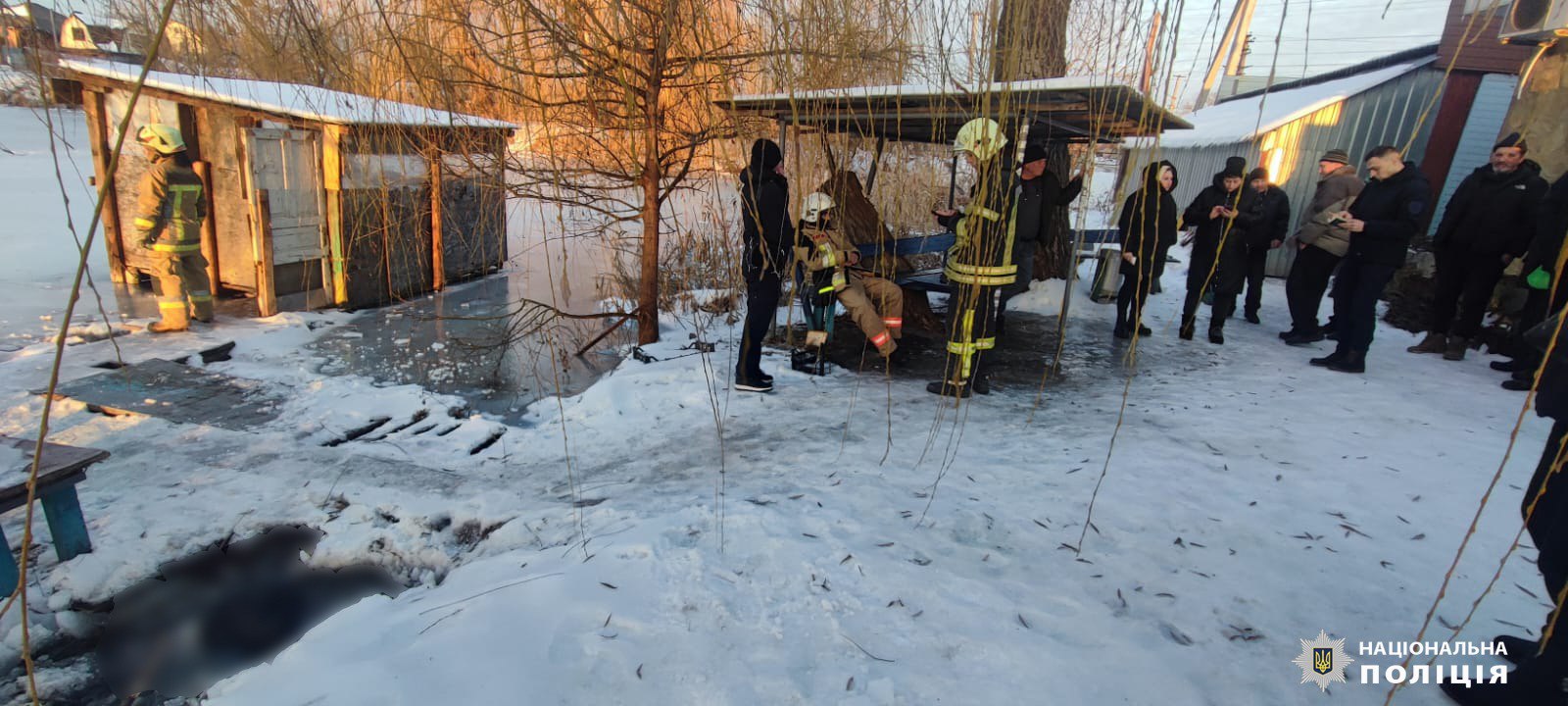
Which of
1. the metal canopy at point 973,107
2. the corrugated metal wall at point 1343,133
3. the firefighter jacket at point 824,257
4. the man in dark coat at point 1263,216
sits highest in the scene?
the corrugated metal wall at point 1343,133

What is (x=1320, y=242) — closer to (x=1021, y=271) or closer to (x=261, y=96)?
(x=1021, y=271)

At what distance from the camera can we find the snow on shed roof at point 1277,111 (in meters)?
10.9

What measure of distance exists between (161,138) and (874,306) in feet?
20.9

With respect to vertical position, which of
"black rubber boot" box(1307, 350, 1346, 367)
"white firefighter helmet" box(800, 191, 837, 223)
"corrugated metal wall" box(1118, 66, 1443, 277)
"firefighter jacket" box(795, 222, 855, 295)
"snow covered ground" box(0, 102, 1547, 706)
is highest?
"corrugated metal wall" box(1118, 66, 1443, 277)

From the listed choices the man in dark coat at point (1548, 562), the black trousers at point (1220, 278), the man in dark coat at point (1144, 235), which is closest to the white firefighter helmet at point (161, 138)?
the man in dark coat at point (1144, 235)

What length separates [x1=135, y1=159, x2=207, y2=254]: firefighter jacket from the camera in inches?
240

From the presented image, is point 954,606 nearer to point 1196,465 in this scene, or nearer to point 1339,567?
point 1339,567

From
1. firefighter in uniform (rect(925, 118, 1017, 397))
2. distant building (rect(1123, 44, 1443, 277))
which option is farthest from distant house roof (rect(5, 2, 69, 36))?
distant building (rect(1123, 44, 1443, 277))

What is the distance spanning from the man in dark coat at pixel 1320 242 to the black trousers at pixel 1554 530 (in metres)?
4.55

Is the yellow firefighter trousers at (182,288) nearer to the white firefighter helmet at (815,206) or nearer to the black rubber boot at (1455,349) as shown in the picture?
the white firefighter helmet at (815,206)

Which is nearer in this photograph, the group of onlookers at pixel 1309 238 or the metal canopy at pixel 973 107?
the metal canopy at pixel 973 107

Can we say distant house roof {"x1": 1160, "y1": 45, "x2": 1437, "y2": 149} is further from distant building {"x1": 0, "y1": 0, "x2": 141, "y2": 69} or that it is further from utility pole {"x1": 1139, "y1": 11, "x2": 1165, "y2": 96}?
distant building {"x1": 0, "y1": 0, "x2": 141, "y2": 69}

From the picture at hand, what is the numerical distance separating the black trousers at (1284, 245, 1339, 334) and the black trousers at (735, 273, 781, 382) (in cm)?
481
